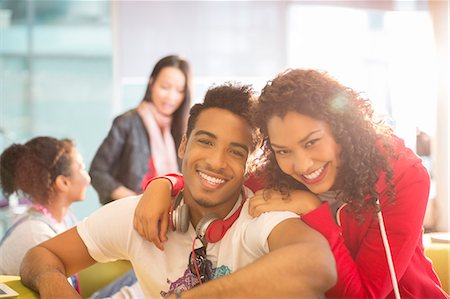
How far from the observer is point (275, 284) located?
1228mm

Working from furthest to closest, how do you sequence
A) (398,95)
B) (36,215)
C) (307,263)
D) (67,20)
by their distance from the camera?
(67,20)
(398,95)
(36,215)
(307,263)

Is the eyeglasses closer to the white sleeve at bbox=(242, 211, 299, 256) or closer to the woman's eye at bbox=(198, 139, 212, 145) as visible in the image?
the white sleeve at bbox=(242, 211, 299, 256)

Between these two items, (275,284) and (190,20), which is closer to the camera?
(275,284)

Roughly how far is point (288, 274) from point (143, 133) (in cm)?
188

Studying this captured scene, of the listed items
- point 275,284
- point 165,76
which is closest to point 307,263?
point 275,284

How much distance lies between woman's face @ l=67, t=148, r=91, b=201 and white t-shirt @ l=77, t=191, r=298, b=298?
2.48 feet

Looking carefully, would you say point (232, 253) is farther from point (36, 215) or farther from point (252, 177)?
point (36, 215)

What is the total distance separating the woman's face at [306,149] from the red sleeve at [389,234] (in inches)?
2.5

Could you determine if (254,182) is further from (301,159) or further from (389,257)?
(389,257)

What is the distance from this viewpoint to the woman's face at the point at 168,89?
9.45 feet

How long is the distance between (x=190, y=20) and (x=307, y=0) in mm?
809

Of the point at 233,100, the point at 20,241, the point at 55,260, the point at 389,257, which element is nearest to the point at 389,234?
the point at 389,257

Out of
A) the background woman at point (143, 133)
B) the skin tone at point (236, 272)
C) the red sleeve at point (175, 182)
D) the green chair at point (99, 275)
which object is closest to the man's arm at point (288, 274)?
the skin tone at point (236, 272)

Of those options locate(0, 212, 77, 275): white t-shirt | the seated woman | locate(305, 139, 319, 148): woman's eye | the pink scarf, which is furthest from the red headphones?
the pink scarf
